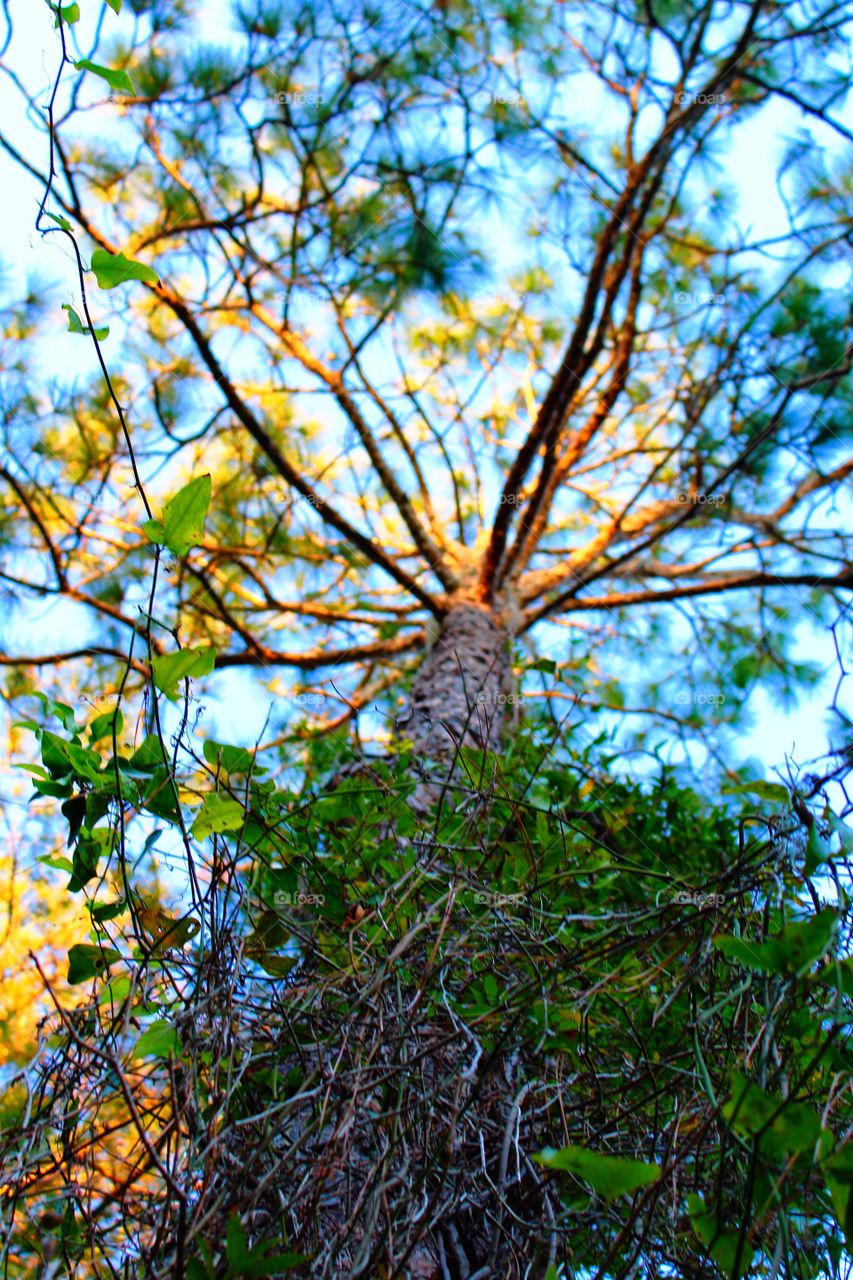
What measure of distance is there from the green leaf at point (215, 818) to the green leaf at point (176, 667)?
13cm

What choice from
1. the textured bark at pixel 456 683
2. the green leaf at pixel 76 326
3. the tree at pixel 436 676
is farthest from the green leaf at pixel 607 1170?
the textured bark at pixel 456 683

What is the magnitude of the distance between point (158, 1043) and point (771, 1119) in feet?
1.78

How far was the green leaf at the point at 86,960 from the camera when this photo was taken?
1.01 metres

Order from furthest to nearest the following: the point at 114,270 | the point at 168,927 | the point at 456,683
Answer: the point at 456,683 < the point at 168,927 < the point at 114,270

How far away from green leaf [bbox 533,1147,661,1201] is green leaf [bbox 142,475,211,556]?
710mm

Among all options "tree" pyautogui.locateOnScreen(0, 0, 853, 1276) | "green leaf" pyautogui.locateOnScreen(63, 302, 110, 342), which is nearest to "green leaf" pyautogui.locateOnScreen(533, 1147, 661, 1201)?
"tree" pyautogui.locateOnScreen(0, 0, 853, 1276)

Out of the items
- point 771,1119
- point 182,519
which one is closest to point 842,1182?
point 771,1119

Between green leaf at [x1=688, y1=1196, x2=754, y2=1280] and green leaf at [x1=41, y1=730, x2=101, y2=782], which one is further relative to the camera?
green leaf at [x1=41, y1=730, x2=101, y2=782]

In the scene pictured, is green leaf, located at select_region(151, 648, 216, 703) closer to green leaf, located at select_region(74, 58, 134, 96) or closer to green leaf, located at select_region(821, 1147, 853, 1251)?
green leaf, located at select_region(74, 58, 134, 96)

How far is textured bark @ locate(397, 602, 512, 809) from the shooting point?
6.89ft

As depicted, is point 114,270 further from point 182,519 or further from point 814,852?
point 814,852

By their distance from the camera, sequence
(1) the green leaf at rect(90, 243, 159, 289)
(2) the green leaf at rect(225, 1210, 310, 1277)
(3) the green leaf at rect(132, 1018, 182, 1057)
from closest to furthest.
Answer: (2) the green leaf at rect(225, 1210, 310, 1277) → (3) the green leaf at rect(132, 1018, 182, 1057) → (1) the green leaf at rect(90, 243, 159, 289)

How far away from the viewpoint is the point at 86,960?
3.34ft

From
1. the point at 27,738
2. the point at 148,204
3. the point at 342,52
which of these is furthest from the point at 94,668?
the point at 342,52
